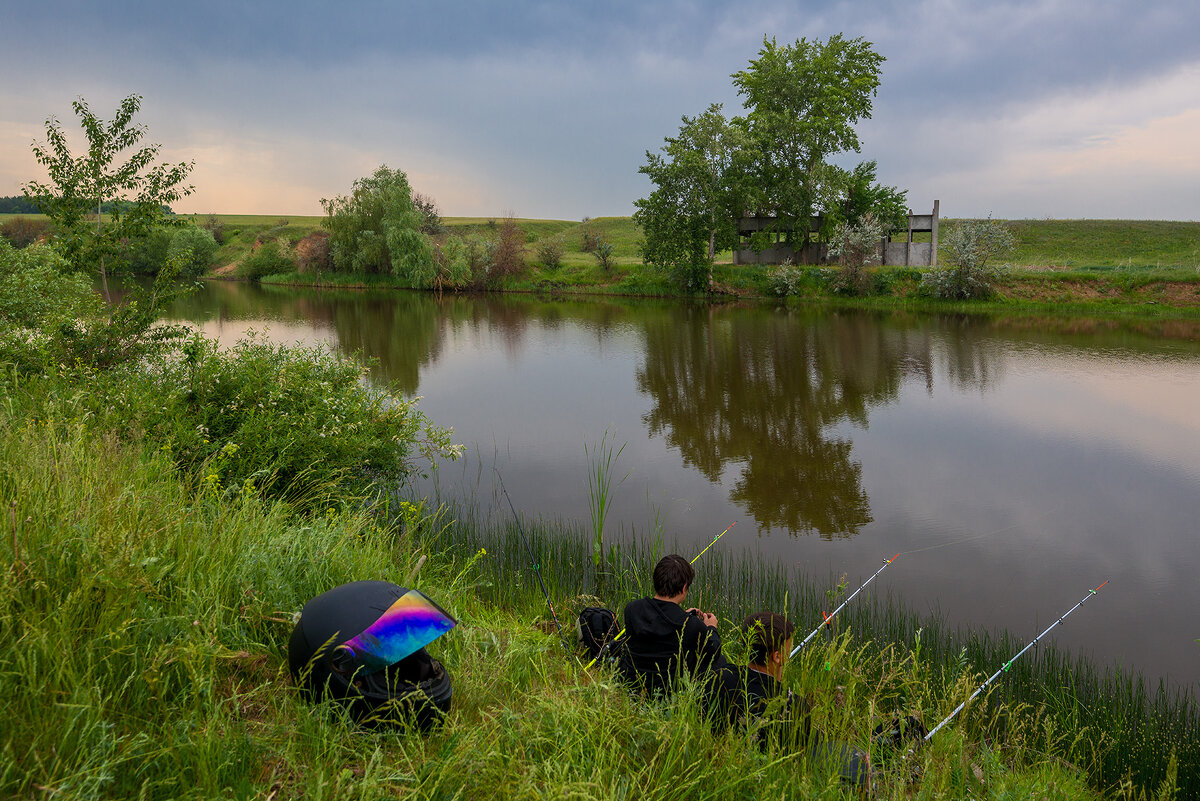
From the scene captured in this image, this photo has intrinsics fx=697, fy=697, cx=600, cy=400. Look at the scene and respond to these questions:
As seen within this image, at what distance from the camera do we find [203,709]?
265cm

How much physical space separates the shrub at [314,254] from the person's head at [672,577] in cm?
5389

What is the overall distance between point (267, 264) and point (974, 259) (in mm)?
52261

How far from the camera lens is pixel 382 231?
49.2m

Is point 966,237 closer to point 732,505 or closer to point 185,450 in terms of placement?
point 732,505

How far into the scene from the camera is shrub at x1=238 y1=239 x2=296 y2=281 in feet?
189

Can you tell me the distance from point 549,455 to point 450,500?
8.22 feet

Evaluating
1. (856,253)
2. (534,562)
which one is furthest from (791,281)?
(534,562)

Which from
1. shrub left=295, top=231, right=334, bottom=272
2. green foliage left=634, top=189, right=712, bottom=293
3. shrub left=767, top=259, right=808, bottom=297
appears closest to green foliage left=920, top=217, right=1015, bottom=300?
shrub left=767, top=259, right=808, bottom=297

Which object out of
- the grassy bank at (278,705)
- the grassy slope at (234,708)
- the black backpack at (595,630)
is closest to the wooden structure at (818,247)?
the grassy bank at (278,705)

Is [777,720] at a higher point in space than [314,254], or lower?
lower

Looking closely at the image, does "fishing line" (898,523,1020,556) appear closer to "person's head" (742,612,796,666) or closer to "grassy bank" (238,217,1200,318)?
"person's head" (742,612,796,666)

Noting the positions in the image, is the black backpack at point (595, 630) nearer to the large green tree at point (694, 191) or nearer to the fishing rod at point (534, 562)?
the fishing rod at point (534, 562)

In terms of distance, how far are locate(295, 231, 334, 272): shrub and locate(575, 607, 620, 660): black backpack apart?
2105 inches

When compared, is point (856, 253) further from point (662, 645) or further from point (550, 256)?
point (662, 645)
